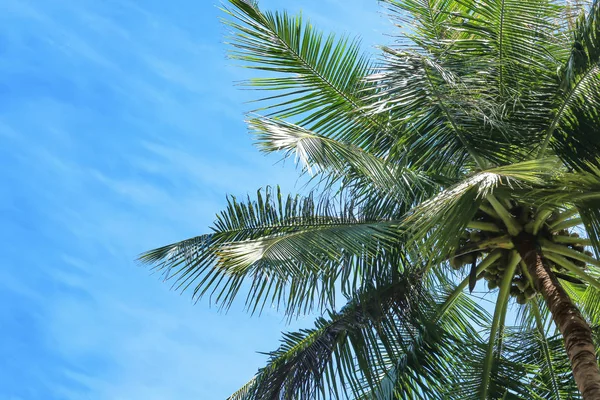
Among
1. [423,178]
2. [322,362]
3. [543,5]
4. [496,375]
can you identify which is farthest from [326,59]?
[496,375]

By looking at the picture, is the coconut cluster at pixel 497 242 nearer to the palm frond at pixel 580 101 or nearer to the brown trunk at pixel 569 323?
the brown trunk at pixel 569 323

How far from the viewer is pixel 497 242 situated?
814 cm

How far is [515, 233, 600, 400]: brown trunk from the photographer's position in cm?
723

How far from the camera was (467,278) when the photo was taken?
868cm

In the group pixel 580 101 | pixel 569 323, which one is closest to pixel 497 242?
pixel 569 323

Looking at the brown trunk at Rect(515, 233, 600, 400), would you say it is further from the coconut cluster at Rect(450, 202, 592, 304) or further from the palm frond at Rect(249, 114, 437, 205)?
the palm frond at Rect(249, 114, 437, 205)

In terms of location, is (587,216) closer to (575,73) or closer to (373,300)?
(575,73)

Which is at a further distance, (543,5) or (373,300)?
(373,300)

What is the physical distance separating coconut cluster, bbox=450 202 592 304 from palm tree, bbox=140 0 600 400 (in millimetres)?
16

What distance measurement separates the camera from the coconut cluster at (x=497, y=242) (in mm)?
8109

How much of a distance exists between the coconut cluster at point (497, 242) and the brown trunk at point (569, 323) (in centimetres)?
15

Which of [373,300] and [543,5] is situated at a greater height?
[543,5]

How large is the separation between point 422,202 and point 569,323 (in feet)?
Result: 5.22

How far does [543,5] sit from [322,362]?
3500 millimetres
